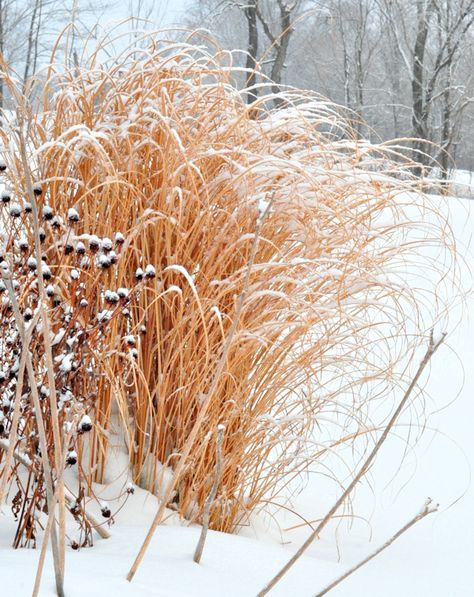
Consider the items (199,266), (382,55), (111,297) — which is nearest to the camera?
(111,297)

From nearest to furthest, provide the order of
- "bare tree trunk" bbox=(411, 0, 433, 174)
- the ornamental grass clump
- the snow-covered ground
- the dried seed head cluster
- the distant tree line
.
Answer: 1. the snow-covered ground
2. the dried seed head cluster
3. the ornamental grass clump
4. the distant tree line
5. "bare tree trunk" bbox=(411, 0, 433, 174)

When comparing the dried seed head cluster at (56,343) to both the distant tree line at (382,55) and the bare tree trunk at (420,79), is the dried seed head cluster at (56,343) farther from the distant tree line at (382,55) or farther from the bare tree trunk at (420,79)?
the bare tree trunk at (420,79)

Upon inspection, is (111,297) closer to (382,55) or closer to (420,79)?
(420,79)

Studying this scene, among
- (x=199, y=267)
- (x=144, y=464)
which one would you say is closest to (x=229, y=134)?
(x=199, y=267)

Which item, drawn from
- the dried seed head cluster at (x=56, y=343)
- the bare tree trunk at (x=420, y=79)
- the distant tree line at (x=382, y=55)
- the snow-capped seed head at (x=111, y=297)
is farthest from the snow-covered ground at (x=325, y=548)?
the bare tree trunk at (x=420, y=79)

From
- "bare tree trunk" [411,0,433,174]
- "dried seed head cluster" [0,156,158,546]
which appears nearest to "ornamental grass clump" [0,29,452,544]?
"dried seed head cluster" [0,156,158,546]

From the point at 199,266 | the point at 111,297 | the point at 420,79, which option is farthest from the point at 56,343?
the point at 420,79

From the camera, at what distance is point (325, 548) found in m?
1.78

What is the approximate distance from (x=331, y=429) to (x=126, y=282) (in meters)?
1.28

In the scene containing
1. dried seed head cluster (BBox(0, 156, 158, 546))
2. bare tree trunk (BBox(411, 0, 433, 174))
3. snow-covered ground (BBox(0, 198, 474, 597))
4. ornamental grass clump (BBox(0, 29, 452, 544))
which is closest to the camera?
snow-covered ground (BBox(0, 198, 474, 597))

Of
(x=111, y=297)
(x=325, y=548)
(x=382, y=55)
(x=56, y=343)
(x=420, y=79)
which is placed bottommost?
(x=325, y=548)

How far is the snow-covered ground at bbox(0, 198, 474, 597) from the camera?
1.09 meters

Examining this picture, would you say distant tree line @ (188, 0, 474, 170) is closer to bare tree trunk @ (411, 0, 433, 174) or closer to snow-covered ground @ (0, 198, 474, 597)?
bare tree trunk @ (411, 0, 433, 174)

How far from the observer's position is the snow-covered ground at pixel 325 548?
109cm
